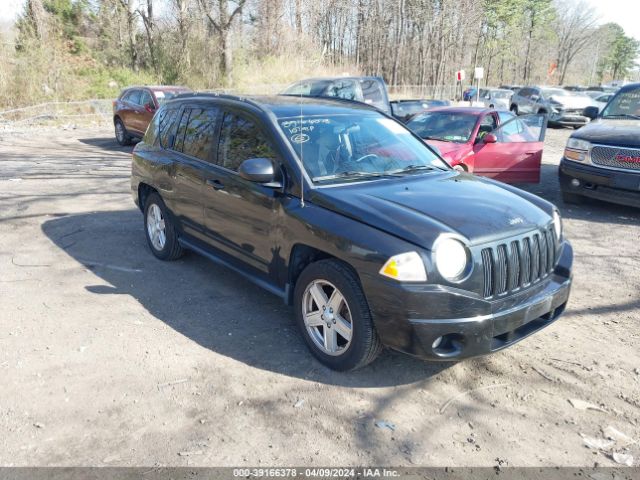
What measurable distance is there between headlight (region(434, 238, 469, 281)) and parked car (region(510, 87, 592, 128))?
21.6 meters

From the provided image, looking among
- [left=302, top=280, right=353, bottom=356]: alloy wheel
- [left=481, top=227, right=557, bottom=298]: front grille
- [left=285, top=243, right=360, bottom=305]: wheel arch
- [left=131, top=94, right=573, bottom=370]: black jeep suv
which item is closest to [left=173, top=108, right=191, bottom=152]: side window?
[left=131, top=94, right=573, bottom=370]: black jeep suv

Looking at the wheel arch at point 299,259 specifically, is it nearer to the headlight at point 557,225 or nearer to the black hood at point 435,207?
the black hood at point 435,207

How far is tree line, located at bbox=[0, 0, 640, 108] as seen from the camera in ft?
83.5

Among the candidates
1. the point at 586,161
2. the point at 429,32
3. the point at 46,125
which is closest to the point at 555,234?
the point at 586,161

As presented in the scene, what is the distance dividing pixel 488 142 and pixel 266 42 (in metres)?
31.0

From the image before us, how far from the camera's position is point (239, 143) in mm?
4508

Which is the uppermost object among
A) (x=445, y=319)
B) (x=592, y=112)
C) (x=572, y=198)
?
(x=592, y=112)

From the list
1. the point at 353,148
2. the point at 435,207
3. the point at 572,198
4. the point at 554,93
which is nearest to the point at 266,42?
the point at 554,93

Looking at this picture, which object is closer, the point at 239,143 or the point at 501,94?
the point at 239,143

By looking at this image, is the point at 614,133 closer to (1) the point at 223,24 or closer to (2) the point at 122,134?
(2) the point at 122,134

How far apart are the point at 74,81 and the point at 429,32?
1484 inches

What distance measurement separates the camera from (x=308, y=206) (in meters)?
3.73

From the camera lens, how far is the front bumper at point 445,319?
3.10 m

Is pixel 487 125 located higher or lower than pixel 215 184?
higher
